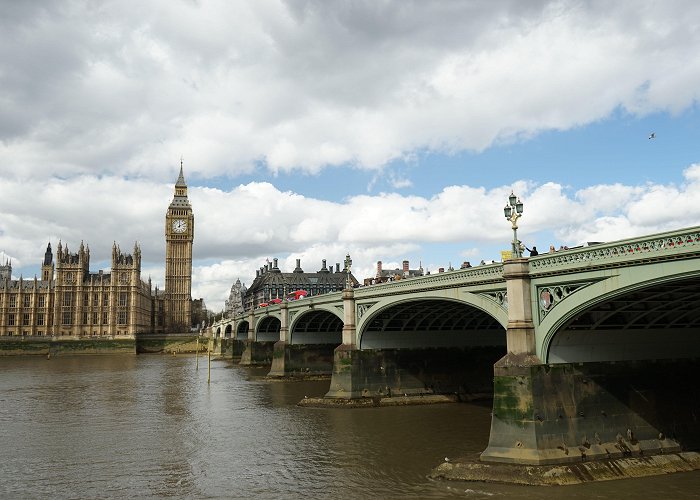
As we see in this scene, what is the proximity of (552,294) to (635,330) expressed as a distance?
4424 mm

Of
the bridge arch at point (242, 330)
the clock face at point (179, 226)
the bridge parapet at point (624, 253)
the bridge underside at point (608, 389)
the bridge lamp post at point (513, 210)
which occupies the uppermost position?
the clock face at point (179, 226)

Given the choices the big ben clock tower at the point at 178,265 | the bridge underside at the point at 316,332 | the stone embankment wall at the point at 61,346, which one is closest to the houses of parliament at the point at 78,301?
the stone embankment wall at the point at 61,346

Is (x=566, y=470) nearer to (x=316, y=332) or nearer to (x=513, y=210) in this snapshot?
(x=513, y=210)

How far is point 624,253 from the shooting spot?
60.5ft

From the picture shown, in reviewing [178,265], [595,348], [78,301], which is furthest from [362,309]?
[178,265]

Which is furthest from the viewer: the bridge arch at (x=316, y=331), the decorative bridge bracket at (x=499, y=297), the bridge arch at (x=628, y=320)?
the bridge arch at (x=316, y=331)

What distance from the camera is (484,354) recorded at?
4097 cm

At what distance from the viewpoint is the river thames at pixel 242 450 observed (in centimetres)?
1902

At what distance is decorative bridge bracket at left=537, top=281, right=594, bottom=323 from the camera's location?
20.4 metres

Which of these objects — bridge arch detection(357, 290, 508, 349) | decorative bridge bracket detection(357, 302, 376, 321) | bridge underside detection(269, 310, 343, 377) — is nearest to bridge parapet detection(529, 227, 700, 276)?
bridge arch detection(357, 290, 508, 349)

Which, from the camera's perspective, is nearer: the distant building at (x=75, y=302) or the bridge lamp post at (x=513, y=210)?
the bridge lamp post at (x=513, y=210)

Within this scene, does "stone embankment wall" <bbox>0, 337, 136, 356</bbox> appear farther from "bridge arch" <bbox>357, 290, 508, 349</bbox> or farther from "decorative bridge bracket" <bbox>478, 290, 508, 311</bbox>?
"decorative bridge bracket" <bbox>478, 290, 508, 311</bbox>

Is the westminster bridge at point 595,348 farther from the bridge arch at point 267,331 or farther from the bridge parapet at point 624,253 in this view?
the bridge arch at point 267,331

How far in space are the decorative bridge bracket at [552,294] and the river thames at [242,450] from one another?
226 inches
